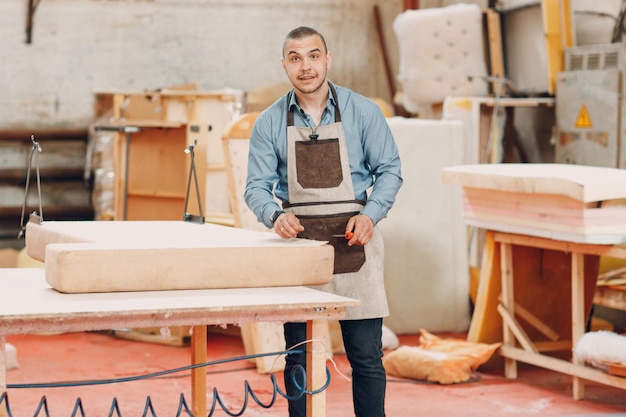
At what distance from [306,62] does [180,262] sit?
36.5 inches

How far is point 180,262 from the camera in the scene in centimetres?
305

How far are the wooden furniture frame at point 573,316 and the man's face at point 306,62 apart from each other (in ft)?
6.40

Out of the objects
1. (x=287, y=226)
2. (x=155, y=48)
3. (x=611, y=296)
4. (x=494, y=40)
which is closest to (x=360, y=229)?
(x=287, y=226)

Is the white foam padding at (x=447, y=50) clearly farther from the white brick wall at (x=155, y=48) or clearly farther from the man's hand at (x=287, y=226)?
the man's hand at (x=287, y=226)

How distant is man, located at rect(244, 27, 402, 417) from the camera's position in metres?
3.56

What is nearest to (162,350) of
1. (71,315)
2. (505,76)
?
(505,76)

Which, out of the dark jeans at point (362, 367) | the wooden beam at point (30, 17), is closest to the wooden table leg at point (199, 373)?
the dark jeans at point (362, 367)

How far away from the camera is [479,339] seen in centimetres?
589

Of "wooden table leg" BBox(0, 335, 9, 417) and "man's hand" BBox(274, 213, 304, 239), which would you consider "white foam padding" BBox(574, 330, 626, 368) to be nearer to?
"man's hand" BBox(274, 213, 304, 239)

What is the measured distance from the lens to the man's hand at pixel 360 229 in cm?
349

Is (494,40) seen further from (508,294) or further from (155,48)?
(155,48)

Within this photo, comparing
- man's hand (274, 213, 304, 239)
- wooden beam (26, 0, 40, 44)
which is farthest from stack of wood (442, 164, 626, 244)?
wooden beam (26, 0, 40, 44)

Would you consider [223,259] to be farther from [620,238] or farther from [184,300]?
[620,238]

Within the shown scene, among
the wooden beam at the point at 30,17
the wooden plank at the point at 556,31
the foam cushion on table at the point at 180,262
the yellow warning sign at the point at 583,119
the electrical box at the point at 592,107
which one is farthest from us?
the wooden beam at the point at 30,17
